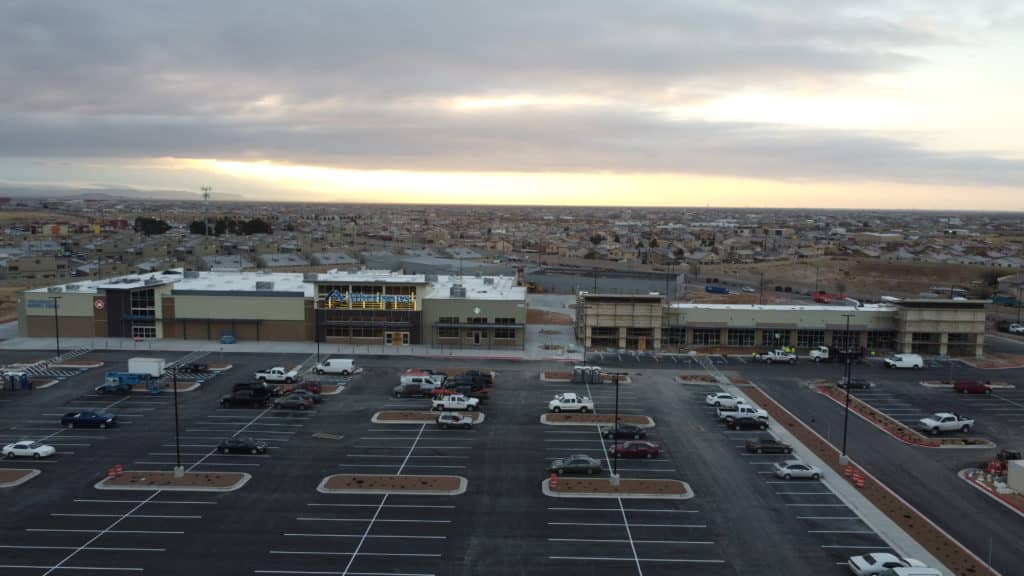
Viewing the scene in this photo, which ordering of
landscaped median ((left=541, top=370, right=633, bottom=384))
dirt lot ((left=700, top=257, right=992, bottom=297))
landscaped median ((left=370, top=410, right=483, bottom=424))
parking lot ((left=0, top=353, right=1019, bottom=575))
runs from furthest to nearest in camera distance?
1. dirt lot ((left=700, top=257, right=992, bottom=297))
2. landscaped median ((left=541, top=370, right=633, bottom=384))
3. landscaped median ((left=370, top=410, right=483, bottom=424))
4. parking lot ((left=0, top=353, right=1019, bottom=575))

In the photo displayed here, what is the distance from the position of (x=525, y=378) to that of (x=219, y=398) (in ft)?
68.6

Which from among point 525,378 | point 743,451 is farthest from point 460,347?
point 743,451

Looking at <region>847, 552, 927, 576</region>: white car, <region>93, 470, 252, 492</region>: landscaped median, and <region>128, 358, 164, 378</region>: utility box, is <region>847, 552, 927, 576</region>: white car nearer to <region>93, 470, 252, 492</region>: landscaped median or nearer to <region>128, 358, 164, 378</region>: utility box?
<region>93, 470, 252, 492</region>: landscaped median

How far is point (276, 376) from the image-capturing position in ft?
162

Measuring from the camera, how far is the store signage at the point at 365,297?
6344cm

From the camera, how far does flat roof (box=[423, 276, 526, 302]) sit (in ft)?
211

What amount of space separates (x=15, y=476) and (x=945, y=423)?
157 ft

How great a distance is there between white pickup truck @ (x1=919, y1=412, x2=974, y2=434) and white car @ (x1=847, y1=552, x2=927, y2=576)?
18.8 metres

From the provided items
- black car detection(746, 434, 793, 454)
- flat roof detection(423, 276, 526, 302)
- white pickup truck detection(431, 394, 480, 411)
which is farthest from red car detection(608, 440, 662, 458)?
flat roof detection(423, 276, 526, 302)

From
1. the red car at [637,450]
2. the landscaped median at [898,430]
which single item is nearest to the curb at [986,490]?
the landscaped median at [898,430]

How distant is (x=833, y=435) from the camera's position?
3928 cm

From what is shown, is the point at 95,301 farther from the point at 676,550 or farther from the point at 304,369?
the point at 676,550

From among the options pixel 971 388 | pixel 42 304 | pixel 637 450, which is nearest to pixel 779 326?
pixel 971 388

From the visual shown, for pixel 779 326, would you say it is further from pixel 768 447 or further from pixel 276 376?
pixel 276 376
